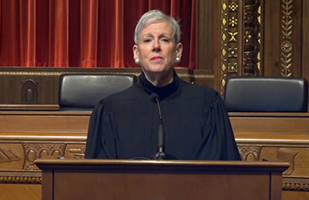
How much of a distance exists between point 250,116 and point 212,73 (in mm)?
2845

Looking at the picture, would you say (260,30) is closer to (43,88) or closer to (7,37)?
(43,88)

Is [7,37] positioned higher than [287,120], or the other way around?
[7,37]

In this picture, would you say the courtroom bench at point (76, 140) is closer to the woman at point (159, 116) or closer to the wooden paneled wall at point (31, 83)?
the woman at point (159, 116)

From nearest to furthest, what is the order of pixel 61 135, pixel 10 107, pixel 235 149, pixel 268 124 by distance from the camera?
1. pixel 235 149
2. pixel 61 135
3. pixel 268 124
4. pixel 10 107

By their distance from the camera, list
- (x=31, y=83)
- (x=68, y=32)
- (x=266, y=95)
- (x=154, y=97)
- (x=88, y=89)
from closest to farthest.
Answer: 1. (x=154, y=97)
2. (x=266, y=95)
3. (x=88, y=89)
4. (x=31, y=83)
5. (x=68, y=32)

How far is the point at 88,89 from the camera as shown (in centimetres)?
387

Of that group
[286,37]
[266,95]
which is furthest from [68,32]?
[266,95]

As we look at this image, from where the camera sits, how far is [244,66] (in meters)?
5.27

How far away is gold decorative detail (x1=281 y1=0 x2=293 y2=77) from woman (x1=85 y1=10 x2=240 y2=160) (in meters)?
2.96

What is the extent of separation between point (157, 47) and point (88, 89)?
5.21 ft

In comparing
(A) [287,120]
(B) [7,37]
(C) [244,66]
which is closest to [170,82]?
(A) [287,120]

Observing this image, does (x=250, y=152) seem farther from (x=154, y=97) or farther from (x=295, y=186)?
(x=154, y=97)

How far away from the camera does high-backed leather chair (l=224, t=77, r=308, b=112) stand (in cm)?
370

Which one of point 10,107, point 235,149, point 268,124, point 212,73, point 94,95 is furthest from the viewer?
point 212,73
